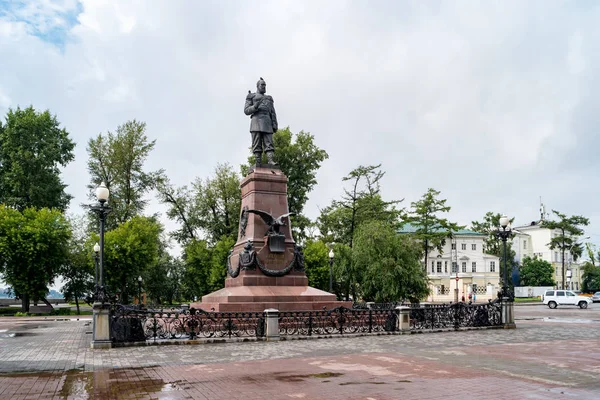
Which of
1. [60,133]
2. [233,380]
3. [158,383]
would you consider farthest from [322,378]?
[60,133]

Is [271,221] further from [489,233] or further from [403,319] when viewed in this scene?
Answer: [489,233]

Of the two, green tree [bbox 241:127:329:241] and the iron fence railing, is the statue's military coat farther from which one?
green tree [bbox 241:127:329:241]

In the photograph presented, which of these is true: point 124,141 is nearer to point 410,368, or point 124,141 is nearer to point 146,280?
point 146,280

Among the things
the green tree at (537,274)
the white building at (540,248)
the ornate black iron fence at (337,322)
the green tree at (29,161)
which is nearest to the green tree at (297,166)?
the green tree at (29,161)

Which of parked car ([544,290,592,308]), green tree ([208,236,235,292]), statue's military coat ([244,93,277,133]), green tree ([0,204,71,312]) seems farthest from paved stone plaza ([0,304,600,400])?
parked car ([544,290,592,308])

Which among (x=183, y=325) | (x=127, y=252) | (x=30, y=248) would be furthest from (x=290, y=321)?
(x=30, y=248)

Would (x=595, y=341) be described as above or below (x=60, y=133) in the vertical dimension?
below

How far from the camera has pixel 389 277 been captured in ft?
106

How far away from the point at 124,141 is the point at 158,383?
130ft

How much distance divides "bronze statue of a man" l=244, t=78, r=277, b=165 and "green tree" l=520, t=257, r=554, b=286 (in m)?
77.9

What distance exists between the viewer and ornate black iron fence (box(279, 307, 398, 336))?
16.8 meters

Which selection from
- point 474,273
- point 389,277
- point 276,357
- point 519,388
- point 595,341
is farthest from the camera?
point 474,273

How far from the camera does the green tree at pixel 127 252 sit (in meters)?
39.9

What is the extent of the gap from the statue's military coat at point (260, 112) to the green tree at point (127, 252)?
2089cm
